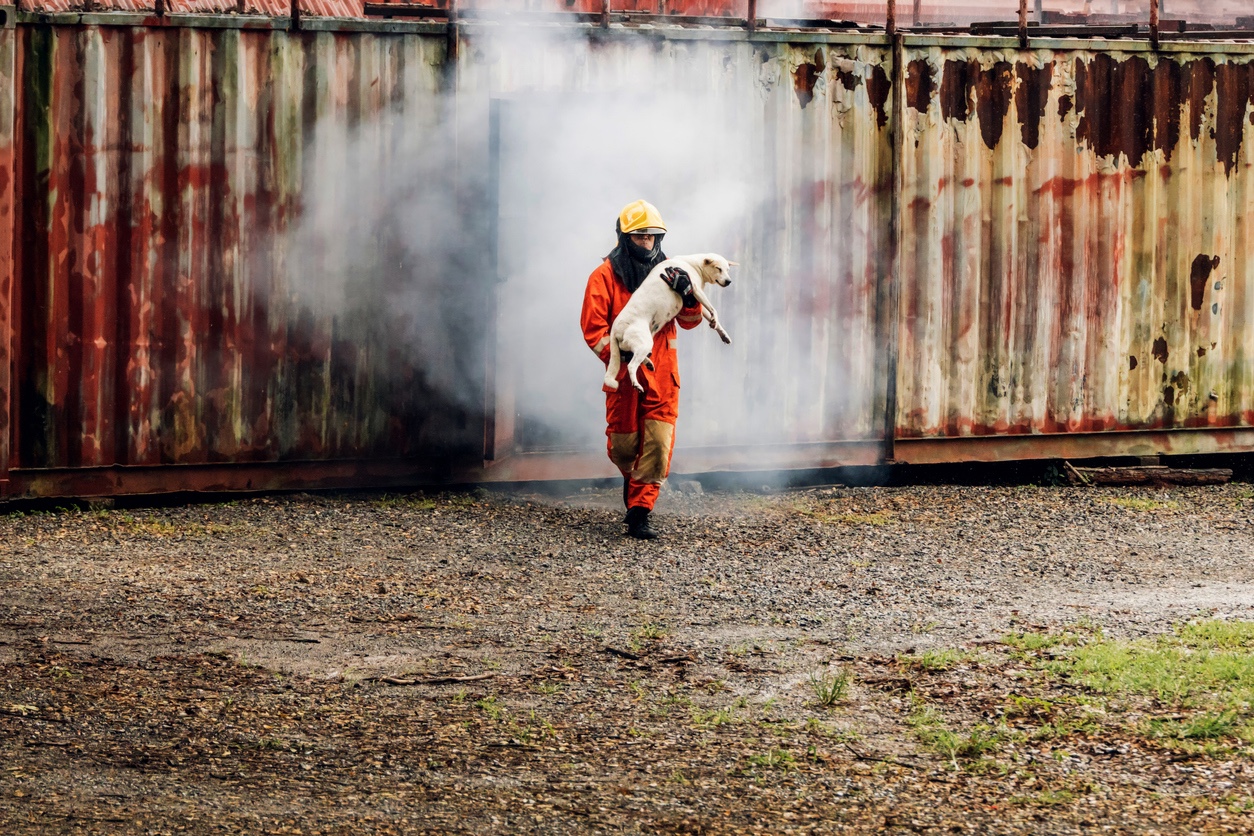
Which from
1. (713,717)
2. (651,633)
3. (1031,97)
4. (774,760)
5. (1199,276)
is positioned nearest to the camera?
(774,760)

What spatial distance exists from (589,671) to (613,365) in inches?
102

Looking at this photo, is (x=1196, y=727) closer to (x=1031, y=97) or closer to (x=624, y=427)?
A: (x=624, y=427)

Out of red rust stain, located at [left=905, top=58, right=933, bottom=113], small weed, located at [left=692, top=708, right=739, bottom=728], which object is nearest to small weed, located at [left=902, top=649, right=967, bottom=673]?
small weed, located at [left=692, top=708, right=739, bottom=728]

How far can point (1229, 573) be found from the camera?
6.82 meters

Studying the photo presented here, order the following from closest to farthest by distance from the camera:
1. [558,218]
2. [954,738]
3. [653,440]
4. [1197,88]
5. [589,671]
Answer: [954,738] → [589,671] → [653,440] → [558,218] → [1197,88]

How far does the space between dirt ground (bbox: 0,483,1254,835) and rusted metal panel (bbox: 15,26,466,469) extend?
1.59 ft

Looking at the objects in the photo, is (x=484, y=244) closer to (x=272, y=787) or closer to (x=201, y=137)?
(x=201, y=137)

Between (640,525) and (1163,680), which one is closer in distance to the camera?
(1163,680)

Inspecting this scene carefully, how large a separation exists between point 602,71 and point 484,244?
119 cm

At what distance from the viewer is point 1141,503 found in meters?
8.72

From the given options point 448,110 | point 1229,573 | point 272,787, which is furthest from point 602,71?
point 272,787

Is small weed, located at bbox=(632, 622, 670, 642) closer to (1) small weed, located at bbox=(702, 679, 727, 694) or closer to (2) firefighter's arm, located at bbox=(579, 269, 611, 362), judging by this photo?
(1) small weed, located at bbox=(702, 679, 727, 694)

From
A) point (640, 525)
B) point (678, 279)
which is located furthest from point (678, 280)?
point (640, 525)

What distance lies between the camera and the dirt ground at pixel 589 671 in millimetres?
3785
